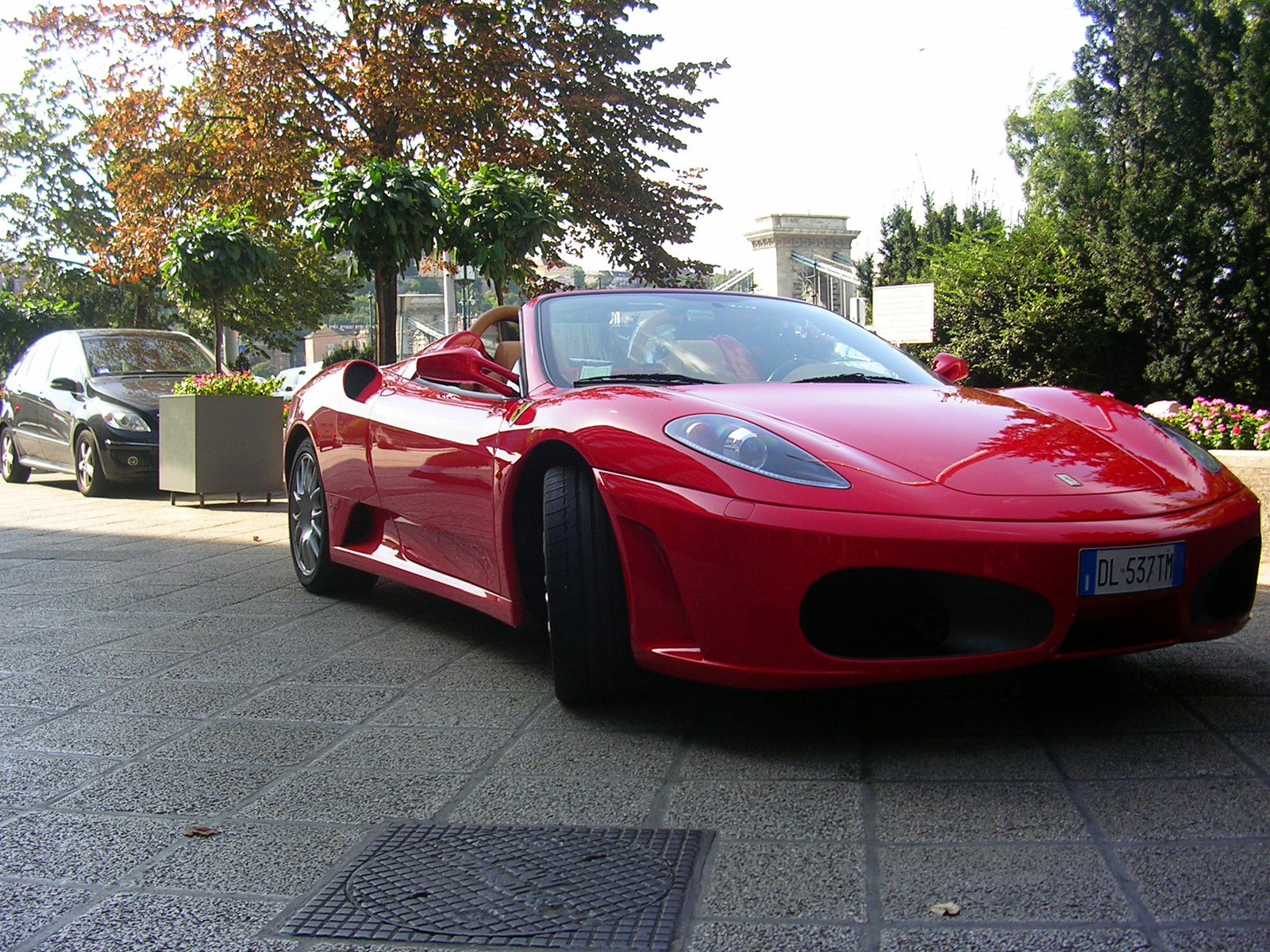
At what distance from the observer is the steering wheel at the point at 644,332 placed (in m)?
3.83

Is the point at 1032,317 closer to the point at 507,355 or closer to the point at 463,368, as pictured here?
the point at 507,355

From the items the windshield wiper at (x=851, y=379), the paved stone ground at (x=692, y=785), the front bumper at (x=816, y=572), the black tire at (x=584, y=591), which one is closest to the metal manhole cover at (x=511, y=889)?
the paved stone ground at (x=692, y=785)

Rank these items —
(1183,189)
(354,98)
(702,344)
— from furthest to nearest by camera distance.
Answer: (1183,189) < (354,98) < (702,344)

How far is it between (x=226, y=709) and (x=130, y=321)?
30505mm

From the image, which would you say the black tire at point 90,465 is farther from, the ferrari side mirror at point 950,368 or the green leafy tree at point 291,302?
the green leafy tree at point 291,302

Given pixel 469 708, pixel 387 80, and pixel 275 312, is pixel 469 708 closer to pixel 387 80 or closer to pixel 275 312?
pixel 387 80

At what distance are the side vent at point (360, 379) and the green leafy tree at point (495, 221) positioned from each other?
684 centimetres

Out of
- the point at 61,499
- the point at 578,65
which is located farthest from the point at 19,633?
the point at 578,65

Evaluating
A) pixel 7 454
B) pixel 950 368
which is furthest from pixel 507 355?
pixel 7 454

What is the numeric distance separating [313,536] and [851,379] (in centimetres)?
269

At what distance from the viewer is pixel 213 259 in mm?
13188

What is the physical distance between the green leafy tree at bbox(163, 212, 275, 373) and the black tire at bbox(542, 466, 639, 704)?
10515 mm

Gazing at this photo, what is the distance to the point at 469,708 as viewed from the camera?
136 inches

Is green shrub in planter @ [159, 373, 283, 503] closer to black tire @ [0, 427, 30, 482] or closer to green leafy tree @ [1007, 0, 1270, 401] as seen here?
black tire @ [0, 427, 30, 482]
